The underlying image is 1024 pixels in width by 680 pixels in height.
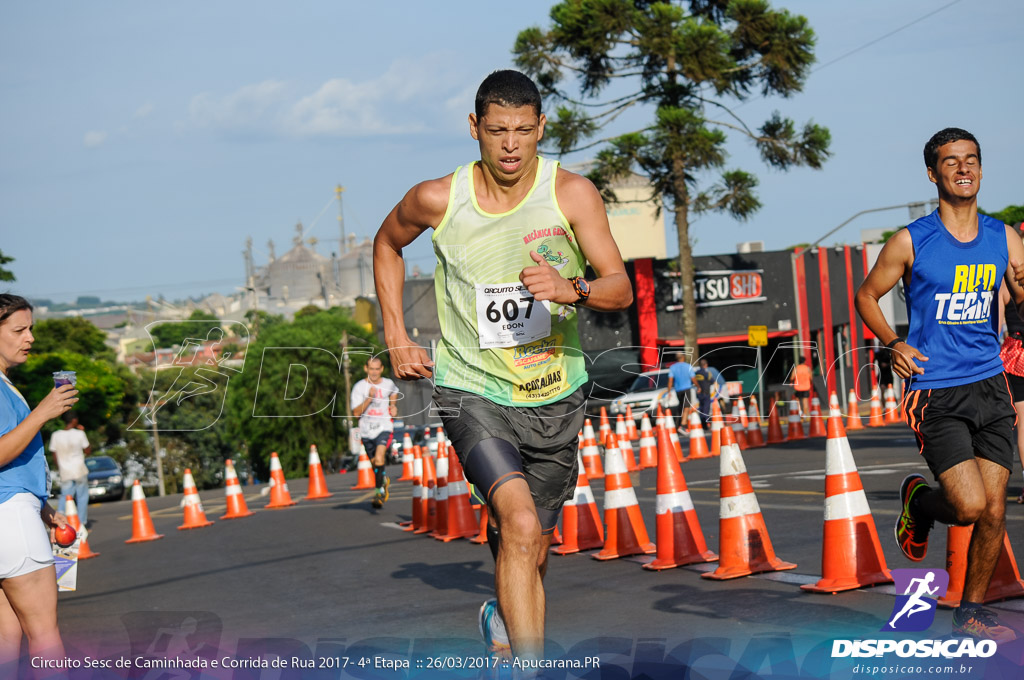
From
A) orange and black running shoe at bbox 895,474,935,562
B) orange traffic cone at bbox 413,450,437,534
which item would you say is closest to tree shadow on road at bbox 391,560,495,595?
orange traffic cone at bbox 413,450,437,534

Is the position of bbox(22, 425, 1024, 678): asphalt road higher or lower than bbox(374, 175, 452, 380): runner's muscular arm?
lower

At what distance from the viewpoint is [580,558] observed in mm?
9023

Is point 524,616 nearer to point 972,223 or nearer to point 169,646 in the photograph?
point 972,223

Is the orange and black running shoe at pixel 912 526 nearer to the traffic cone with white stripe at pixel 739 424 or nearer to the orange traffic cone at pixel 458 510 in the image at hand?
the orange traffic cone at pixel 458 510

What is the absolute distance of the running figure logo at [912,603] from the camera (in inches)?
201

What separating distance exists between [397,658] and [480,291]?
6.60ft

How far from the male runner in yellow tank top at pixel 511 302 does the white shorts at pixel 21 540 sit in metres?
1.67

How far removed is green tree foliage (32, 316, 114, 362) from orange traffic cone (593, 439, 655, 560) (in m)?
52.2

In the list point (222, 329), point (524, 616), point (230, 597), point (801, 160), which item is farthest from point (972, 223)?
point (801, 160)

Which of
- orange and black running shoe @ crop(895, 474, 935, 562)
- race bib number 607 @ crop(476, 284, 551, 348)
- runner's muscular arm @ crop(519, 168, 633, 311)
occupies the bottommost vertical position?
orange and black running shoe @ crop(895, 474, 935, 562)

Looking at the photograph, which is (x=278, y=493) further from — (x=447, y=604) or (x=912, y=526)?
(x=912, y=526)

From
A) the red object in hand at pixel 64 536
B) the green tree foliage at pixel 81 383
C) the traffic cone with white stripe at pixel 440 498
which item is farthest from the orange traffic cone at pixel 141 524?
the green tree foliage at pixel 81 383

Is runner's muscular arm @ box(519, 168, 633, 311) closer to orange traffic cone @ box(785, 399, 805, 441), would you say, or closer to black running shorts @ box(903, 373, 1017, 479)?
black running shorts @ box(903, 373, 1017, 479)

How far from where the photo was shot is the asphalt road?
5.33 metres
